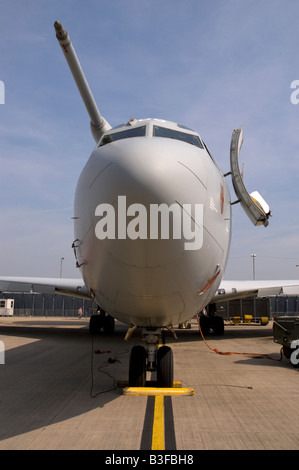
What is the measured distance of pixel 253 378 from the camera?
7.86 meters

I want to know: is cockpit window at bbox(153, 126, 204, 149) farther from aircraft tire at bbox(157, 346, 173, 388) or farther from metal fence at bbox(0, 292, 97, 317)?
metal fence at bbox(0, 292, 97, 317)

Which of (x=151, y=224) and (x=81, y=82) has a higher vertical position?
(x=81, y=82)

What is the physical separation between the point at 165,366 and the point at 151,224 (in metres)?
3.17

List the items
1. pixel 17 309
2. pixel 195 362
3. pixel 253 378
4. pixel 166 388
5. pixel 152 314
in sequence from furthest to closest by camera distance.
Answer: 1. pixel 17 309
2. pixel 195 362
3. pixel 253 378
4. pixel 166 388
5. pixel 152 314

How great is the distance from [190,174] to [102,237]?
3.79 ft

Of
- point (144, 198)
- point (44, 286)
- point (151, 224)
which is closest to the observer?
point (144, 198)

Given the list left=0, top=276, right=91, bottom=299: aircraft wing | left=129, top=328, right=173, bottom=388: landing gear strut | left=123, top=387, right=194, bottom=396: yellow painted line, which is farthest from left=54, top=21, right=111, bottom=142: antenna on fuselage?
left=0, top=276, right=91, bottom=299: aircraft wing

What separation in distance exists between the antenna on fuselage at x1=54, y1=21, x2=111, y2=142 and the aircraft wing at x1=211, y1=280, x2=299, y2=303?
8.25m

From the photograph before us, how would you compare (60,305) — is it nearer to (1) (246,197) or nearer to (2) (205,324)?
(2) (205,324)

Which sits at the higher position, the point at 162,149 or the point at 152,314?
the point at 162,149

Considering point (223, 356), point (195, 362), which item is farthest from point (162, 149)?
point (223, 356)

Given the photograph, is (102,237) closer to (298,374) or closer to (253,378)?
(253,378)

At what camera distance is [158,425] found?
15.1 feet

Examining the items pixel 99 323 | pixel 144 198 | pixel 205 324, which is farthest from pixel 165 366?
pixel 205 324
